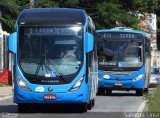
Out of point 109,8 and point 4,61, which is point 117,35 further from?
point 109,8

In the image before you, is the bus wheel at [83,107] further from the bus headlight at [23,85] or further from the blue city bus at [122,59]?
the blue city bus at [122,59]

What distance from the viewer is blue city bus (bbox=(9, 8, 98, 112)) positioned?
19703mm

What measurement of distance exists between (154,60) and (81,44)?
6319 cm

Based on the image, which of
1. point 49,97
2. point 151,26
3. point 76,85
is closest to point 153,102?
point 76,85

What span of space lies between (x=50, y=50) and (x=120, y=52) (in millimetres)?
11835

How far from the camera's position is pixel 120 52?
31.5 metres

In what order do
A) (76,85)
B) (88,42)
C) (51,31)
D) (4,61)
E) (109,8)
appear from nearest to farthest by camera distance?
(76,85) < (88,42) < (51,31) < (4,61) < (109,8)

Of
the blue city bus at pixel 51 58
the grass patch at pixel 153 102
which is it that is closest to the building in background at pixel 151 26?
the blue city bus at pixel 51 58

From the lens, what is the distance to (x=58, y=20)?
2020cm

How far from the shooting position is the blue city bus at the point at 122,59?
31.3m

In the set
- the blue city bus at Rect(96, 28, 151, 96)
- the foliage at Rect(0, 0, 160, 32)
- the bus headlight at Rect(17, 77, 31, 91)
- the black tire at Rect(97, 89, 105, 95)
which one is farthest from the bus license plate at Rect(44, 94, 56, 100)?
the foliage at Rect(0, 0, 160, 32)

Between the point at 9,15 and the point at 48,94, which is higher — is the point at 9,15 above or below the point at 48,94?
below

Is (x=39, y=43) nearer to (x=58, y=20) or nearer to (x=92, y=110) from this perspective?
(x=58, y=20)

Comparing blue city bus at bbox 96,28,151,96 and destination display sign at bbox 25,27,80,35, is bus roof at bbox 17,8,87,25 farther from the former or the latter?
blue city bus at bbox 96,28,151,96
